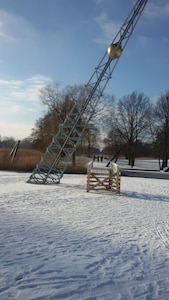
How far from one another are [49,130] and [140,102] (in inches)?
695

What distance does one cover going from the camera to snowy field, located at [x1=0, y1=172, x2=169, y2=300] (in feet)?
13.2

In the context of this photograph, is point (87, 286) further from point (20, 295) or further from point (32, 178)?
point (32, 178)

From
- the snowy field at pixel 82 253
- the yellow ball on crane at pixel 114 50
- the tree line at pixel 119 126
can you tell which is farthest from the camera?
the tree line at pixel 119 126

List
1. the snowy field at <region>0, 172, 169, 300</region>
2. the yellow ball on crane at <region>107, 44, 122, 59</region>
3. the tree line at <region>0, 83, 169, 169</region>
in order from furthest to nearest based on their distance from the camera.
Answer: the tree line at <region>0, 83, 169, 169</region> < the yellow ball on crane at <region>107, 44, 122, 59</region> < the snowy field at <region>0, 172, 169, 300</region>

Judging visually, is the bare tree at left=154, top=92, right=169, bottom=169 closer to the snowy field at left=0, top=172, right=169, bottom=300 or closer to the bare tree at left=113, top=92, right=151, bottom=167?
the bare tree at left=113, top=92, right=151, bottom=167

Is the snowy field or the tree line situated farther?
the tree line

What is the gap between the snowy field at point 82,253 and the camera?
4.04m

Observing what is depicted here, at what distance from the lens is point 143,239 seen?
6609 millimetres

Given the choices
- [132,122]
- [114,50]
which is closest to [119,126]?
[132,122]

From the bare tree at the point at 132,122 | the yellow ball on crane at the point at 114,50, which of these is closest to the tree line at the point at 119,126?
the bare tree at the point at 132,122

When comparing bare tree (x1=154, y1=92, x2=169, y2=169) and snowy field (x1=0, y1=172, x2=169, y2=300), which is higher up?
bare tree (x1=154, y1=92, x2=169, y2=169)

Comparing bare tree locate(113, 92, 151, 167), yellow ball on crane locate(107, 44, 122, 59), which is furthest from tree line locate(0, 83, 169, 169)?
yellow ball on crane locate(107, 44, 122, 59)

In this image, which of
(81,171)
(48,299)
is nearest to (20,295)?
(48,299)

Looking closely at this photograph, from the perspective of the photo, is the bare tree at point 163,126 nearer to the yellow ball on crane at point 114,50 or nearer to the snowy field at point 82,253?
the yellow ball on crane at point 114,50
